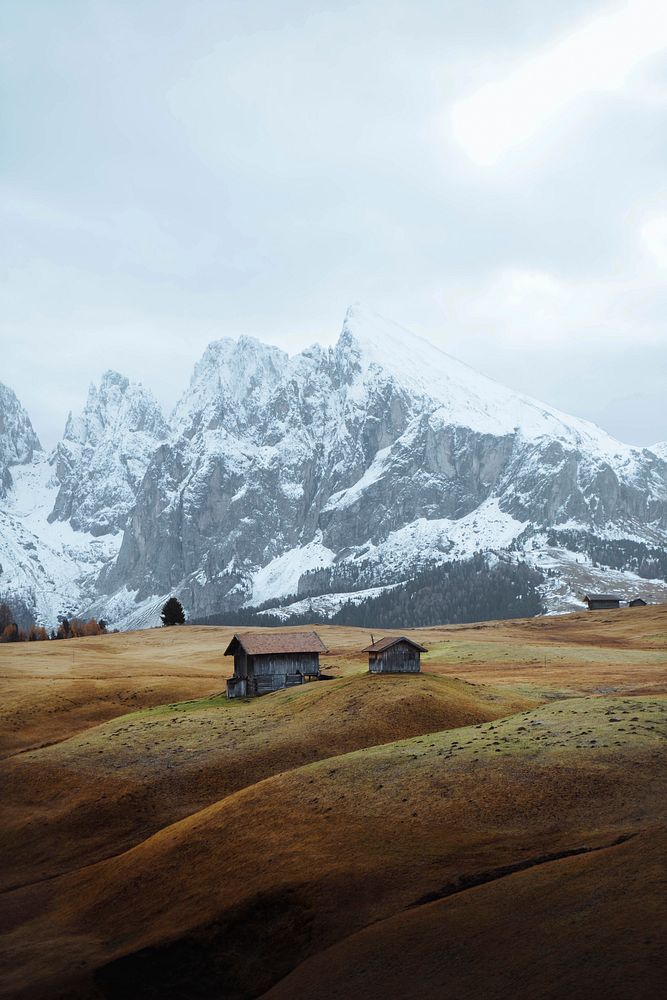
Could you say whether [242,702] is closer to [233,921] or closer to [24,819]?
[24,819]

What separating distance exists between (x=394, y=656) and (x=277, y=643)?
36.7ft

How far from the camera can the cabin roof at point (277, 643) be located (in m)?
67.9

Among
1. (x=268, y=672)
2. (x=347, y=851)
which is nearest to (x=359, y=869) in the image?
(x=347, y=851)

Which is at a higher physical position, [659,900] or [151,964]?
[659,900]

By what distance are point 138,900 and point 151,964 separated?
16.7 feet

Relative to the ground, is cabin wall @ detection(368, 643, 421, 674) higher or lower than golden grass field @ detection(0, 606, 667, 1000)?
higher

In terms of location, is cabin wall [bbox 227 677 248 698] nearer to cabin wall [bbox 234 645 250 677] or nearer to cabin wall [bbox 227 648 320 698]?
cabin wall [bbox 227 648 320 698]

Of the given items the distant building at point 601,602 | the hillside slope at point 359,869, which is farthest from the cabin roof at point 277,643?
the distant building at point 601,602

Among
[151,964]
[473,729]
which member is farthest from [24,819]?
[473,729]

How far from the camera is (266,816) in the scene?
109 feet

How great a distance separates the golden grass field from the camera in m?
20.8

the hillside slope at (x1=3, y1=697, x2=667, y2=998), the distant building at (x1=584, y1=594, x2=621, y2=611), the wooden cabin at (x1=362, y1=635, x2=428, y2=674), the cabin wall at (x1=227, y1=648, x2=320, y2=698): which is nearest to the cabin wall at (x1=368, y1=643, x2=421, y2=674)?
the wooden cabin at (x1=362, y1=635, x2=428, y2=674)

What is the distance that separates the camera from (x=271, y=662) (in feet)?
223

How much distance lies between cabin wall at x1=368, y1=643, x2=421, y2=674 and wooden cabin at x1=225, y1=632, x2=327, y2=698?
25.2 feet
